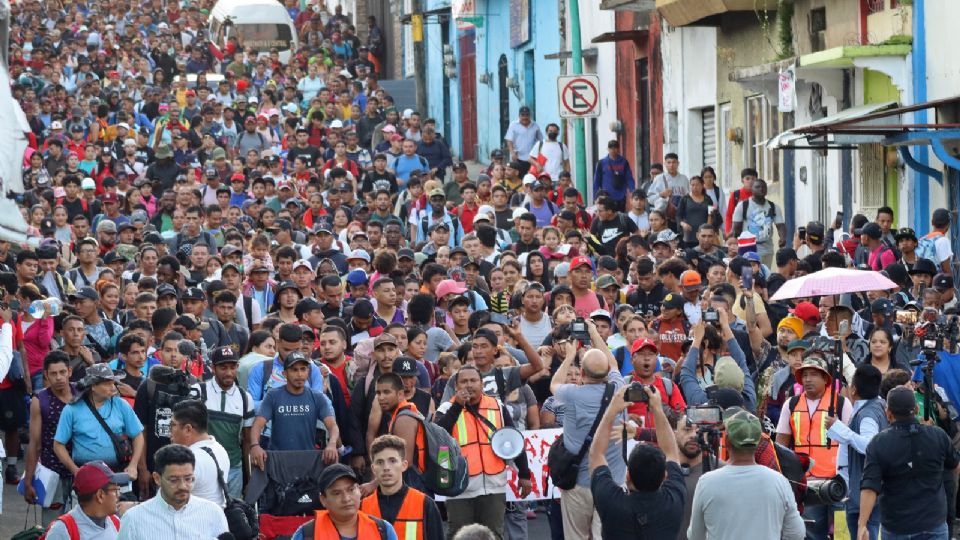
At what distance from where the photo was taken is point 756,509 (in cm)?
891

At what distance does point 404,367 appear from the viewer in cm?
1248

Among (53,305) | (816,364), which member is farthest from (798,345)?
(53,305)

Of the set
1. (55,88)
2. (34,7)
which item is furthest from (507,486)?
(34,7)

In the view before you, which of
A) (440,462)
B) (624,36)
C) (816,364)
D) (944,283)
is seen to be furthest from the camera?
(624,36)

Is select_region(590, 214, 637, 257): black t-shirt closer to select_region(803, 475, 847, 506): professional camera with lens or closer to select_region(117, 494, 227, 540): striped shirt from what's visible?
select_region(803, 475, 847, 506): professional camera with lens

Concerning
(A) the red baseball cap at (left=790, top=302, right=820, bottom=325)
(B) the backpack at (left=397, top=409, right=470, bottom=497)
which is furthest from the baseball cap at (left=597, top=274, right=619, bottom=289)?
(B) the backpack at (left=397, top=409, right=470, bottom=497)

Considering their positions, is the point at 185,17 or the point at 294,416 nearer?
the point at 294,416

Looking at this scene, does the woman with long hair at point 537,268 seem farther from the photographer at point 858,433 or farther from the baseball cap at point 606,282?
the photographer at point 858,433

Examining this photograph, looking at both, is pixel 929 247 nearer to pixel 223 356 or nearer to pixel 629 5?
pixel 223 356

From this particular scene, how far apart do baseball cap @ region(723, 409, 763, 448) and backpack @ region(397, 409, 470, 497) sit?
2978 millimetres

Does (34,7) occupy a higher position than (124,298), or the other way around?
(34,7)

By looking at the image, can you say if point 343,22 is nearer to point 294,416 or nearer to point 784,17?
point 784,17

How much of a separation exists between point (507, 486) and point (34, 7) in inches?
1321

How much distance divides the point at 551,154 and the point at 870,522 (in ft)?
54.1
